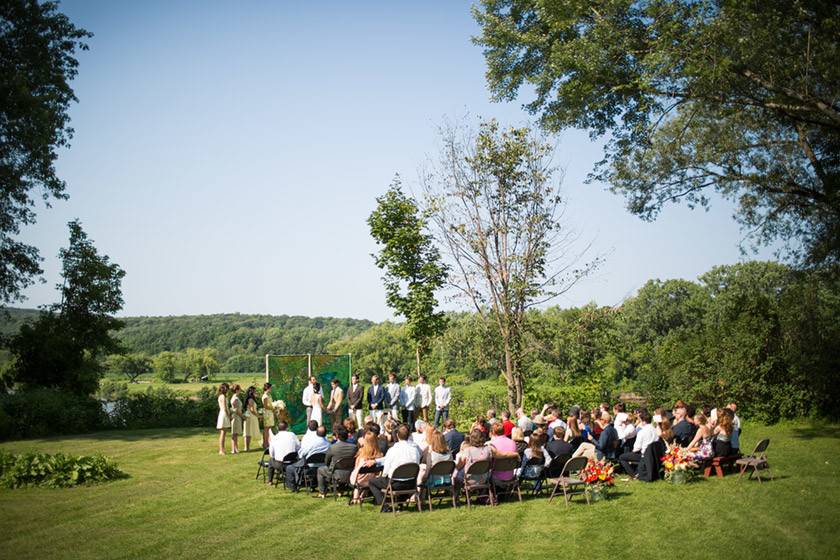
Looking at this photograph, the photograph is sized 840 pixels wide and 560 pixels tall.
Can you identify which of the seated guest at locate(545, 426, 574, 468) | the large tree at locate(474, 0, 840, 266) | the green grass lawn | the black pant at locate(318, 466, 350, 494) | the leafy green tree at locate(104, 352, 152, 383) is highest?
the large tree at locate(474, 0, 840, 266)

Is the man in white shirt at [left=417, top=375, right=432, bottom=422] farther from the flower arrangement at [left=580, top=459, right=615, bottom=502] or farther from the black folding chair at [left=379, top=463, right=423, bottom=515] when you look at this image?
the flower arrangement at [left=580, top=459, right=615, bottom=502]

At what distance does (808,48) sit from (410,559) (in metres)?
11.9

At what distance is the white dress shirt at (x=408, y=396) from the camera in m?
18.4

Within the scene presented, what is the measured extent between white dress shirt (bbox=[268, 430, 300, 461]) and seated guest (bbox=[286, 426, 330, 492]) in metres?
0.45

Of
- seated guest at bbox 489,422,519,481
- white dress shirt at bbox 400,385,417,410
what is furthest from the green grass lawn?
white dress shirt at bbox 400,385,417,410

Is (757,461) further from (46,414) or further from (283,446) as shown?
(46,414)

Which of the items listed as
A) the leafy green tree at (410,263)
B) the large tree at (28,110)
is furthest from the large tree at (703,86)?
the large tree at (28,110)

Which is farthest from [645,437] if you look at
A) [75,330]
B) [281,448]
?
[75,330]

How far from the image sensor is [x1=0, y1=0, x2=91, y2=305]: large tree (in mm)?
21969

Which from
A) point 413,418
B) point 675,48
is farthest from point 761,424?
point 675,48

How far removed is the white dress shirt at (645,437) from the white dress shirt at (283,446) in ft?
21.1

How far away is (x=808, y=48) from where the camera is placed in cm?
1212

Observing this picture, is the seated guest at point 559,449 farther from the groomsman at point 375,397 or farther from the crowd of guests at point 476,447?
the groomsman at point 375,397

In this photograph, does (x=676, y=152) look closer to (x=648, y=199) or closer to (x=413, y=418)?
(x=648, y=199)
